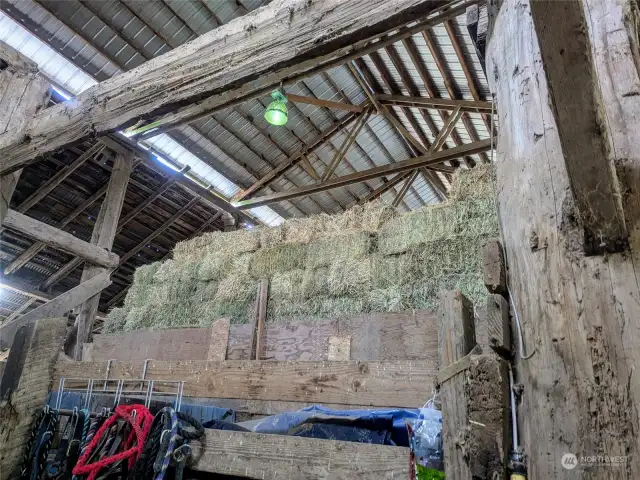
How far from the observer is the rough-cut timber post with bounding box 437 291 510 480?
3.46ft

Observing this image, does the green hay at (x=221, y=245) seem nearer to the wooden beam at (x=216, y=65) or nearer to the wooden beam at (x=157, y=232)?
the wooden beam at (x=216, y=65)

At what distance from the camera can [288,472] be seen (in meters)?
1.53

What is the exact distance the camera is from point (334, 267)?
4418 millimetres

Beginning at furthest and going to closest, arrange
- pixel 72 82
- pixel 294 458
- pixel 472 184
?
pixel 72 82, pixel 472 184, pixel 294 458

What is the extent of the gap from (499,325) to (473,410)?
0.69 ft

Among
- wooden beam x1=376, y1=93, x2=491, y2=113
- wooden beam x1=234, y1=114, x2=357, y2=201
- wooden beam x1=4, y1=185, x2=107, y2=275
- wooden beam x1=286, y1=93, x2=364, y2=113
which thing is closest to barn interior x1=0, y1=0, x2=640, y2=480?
wooden beam x1=376, y1=93, x2=491, y2=113

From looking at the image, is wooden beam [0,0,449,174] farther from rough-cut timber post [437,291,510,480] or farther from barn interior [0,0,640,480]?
rough-cut timber post [437,291,510,480]

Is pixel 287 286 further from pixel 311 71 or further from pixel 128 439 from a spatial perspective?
pixel 311 71

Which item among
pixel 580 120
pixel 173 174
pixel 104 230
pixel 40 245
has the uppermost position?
pixel 173 174

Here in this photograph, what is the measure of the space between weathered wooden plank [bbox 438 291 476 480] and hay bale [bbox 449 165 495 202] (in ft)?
9.60

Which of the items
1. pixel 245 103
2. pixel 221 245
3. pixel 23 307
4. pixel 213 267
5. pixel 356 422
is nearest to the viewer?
pixel 356 422

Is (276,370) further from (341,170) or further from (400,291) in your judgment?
(341,170)

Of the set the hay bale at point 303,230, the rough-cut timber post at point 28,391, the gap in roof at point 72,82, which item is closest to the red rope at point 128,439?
the rough-cut timber post at point 28,391

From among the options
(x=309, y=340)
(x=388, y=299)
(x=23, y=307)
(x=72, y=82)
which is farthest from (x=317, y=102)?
(x=23, y=307)
